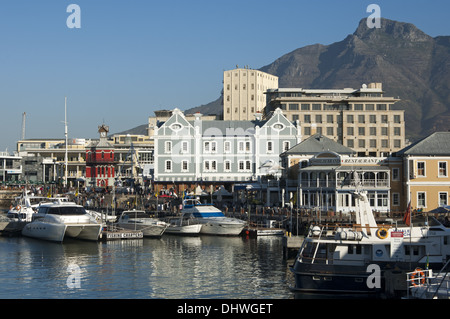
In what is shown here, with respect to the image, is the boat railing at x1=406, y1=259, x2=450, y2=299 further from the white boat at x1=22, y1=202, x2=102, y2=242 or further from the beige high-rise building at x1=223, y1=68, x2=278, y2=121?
the beige high-rise building at x1=223, y1=68, x2=278, y2=121

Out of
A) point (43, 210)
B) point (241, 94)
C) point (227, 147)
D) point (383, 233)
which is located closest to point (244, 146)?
point (227, 147)

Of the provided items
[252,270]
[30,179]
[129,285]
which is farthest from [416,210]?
[30,179]

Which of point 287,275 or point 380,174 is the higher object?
point 380,174

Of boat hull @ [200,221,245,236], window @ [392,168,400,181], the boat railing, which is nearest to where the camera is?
the boat railing

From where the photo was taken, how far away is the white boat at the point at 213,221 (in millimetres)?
67875

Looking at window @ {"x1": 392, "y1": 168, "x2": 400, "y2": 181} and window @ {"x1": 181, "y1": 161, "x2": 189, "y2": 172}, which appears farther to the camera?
window @ {"x1": 181, "y1": 161, "x2": 189, "y2": 172}

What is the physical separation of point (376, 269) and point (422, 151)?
120ft

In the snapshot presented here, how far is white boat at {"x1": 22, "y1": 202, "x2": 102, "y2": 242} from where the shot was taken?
203ft

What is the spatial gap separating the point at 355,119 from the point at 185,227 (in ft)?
225

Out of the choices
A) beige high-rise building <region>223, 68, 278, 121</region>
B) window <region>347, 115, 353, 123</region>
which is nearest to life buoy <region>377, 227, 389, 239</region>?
window <region>347, 115, 353, 123</region>

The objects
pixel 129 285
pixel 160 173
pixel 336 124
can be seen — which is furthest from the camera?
pixel 336 124

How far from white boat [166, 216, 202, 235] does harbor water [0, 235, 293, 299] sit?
15.7ft
